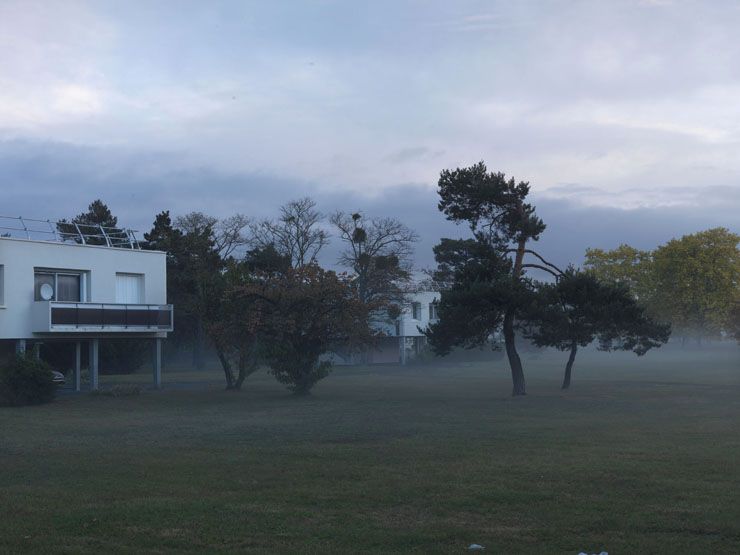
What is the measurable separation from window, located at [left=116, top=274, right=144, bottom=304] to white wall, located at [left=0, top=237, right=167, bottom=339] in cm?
29

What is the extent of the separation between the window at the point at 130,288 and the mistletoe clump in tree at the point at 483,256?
1482 centimetres

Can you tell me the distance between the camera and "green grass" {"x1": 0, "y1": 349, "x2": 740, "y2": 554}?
1029 centimetres

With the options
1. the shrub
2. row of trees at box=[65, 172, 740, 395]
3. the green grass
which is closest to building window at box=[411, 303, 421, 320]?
row of trees at box=[65, 172, 740, 395]

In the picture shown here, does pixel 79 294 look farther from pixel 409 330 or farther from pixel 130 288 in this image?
pixel 409 330

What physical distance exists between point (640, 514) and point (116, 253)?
3463 centimetres

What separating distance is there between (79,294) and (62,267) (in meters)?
1.92

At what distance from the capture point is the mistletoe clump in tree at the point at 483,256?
3694 cm

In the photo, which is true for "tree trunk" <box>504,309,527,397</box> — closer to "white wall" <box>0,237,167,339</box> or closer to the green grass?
the green grass

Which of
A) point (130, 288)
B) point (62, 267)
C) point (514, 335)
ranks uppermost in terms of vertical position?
point (62, 267)

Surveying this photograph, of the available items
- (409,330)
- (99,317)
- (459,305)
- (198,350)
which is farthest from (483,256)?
(409,330)

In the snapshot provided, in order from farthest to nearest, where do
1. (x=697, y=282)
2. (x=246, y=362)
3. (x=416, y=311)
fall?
(x=416, y=311) → (x=697, y=282) → (x=246, y=362)

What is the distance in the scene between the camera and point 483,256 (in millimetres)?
38188

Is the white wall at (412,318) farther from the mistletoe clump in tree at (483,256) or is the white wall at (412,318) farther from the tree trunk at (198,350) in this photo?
the mistletoe clump in tree at (483,256)

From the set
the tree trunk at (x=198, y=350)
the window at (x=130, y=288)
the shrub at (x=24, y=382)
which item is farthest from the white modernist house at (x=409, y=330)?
the shrub at (x=24, y=382)
